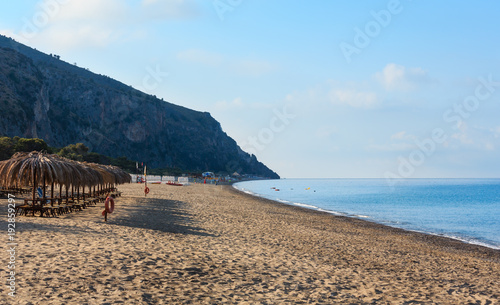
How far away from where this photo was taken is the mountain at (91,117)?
244 ft

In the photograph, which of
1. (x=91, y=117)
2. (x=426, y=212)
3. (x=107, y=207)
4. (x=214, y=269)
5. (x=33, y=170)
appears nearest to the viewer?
(x=214, y=269)

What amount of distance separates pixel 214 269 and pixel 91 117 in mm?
113876

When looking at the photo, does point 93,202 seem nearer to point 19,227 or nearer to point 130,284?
point 19,227

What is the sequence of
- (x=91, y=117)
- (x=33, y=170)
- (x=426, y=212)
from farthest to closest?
(x=91, y=117) < (x=426, y=212) < (x=33, y=170)

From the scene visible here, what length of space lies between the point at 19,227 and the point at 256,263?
713 cm

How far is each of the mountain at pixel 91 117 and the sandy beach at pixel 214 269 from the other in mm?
61291

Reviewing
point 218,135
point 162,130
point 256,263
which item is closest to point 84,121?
point 162,130

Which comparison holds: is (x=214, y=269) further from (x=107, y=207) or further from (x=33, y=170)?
(x=33, y=170)

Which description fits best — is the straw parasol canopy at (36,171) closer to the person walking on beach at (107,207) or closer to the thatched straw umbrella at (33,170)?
the thatched straw umbrella at (33,170)

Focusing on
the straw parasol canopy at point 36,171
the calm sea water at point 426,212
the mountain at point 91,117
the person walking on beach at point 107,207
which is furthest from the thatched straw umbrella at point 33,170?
the mountain at point 91,117

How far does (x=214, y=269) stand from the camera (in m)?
8.48

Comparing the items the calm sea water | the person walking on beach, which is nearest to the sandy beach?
the person walking on beach

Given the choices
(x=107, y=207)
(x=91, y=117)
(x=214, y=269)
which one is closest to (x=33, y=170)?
(x=107, y=207)

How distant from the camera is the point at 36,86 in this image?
8050 centimetres
